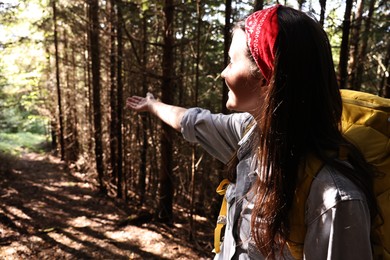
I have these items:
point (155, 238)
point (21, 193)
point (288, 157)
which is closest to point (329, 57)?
point (288, 157)

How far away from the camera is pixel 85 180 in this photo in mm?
13344

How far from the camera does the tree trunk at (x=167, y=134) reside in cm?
665

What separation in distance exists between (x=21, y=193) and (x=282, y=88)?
12104mm

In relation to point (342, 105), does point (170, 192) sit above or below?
below

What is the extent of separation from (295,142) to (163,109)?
1.42 m

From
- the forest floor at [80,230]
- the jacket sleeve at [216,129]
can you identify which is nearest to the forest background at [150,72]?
the forest floor at [80,230]

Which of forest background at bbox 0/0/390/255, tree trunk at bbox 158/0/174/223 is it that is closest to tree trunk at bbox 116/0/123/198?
forest background at bbox 0/0/390/255

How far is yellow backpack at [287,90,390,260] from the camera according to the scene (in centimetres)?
110

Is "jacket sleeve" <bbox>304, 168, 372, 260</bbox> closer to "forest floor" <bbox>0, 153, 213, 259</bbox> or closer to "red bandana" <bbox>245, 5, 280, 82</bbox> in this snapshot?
"red bandana" <bbox>245, 5, 280, 82</bbox>

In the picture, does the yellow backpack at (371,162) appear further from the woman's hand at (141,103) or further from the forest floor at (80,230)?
the forest floor at (80,230)

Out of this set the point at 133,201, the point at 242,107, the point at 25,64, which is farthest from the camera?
the point at 25,64

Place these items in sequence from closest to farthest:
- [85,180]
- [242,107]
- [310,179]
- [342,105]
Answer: [310,179] < [342,105] < [242,107] < [85,180]

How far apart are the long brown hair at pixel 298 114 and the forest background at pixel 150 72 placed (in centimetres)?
349

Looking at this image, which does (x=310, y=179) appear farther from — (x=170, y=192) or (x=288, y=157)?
(x=170, y=192)
